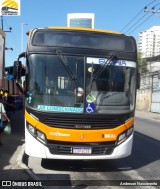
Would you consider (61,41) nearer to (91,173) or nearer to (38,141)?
(38,141)

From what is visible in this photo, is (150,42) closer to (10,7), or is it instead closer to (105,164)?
(10,7)

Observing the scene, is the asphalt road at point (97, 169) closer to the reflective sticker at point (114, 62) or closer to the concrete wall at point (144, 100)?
the reflective sticker at point (114, 62)

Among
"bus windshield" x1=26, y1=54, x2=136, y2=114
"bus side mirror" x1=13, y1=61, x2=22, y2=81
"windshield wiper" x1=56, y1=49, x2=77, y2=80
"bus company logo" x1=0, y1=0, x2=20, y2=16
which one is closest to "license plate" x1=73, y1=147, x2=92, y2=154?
"bus windshield" x1=26, y1=54, x2=136, y2=114

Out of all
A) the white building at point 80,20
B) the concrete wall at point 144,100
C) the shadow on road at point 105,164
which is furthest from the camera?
the concrete wall at point 144,100

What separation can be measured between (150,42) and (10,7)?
1551 inches

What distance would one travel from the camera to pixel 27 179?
22.7ft

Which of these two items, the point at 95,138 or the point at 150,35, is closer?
the point at 95,138

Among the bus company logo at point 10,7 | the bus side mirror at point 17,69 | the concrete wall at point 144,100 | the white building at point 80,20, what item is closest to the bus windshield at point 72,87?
the bus side mirror at point 17,69

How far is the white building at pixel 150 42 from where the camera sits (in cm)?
5917

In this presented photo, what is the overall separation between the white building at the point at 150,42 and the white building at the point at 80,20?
121 feet

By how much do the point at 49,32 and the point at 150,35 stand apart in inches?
2139

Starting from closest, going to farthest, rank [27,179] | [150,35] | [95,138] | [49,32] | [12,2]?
1. [27,179]
2. [95,138]
3. [49,32]
4. [12,2]
5. [150,35]

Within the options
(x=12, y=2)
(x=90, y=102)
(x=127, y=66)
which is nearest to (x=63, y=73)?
(x=90, y=102)

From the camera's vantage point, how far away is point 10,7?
1009 inches
